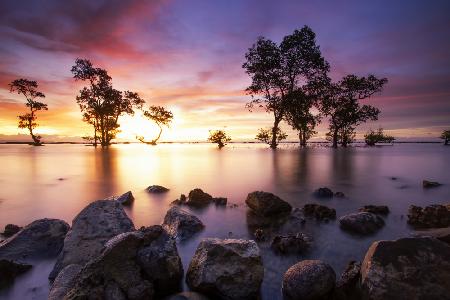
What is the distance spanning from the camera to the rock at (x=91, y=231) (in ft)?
19.9

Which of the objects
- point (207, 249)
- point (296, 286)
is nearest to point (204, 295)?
point (207, 249)

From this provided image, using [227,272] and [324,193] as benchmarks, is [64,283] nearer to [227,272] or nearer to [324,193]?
[227,272]

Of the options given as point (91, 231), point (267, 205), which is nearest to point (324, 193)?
point (267, 205)

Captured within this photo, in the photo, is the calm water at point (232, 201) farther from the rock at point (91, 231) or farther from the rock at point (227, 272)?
the rock at point (91, 231)

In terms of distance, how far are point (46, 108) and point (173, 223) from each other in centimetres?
8185

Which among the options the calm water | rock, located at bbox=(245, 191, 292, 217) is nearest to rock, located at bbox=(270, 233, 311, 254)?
the calm water

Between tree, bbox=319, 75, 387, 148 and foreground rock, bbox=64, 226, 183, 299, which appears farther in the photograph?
tree, bbox=319, 75, 387, 148

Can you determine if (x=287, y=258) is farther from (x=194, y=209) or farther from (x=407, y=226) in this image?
(x=194, y=209)

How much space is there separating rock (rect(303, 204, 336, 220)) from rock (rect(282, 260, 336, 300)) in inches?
174

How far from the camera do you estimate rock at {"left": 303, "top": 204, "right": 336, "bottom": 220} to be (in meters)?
9.41

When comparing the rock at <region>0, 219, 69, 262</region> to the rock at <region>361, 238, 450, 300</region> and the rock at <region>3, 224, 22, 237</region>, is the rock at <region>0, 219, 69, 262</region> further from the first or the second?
the rock at <region>361, 238, 450, 300</region>

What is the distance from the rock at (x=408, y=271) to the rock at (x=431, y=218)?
432 centimetres

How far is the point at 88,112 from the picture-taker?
6681 cm

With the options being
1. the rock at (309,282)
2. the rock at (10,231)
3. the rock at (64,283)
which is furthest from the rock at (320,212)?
the rock at (10,231)
